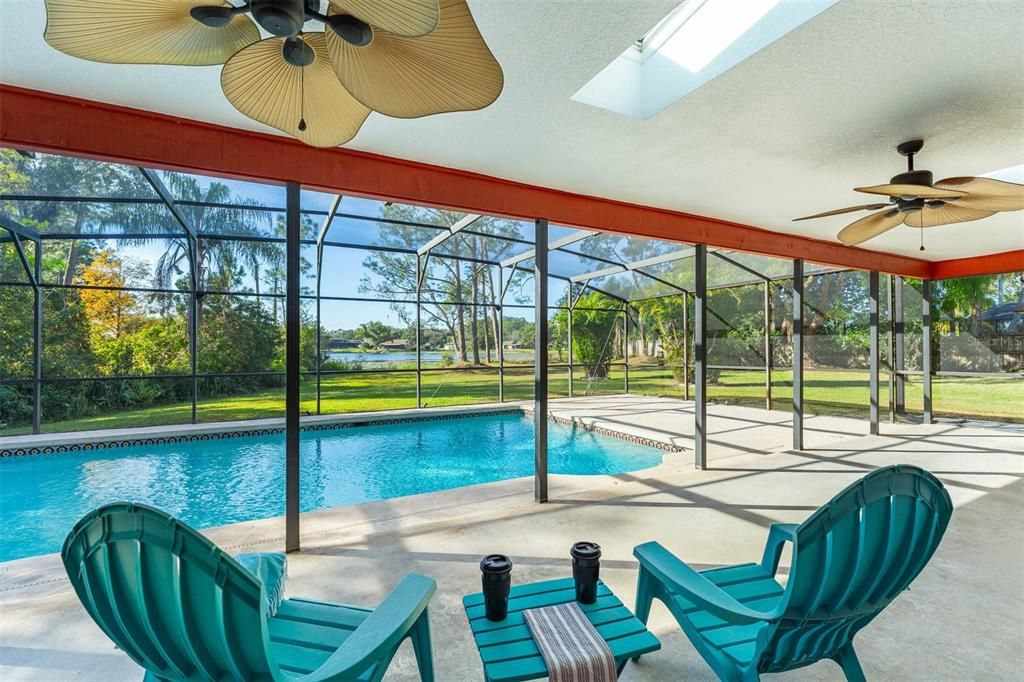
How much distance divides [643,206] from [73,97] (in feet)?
13.7

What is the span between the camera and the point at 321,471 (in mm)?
6625

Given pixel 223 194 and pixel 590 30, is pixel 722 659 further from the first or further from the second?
pixel 223 194

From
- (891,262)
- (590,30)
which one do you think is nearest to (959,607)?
(590,30)

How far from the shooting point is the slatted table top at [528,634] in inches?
52.1

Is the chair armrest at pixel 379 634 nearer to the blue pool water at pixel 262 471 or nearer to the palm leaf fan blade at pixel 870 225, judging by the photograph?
the palm leaf fan blade at pixel 870 225

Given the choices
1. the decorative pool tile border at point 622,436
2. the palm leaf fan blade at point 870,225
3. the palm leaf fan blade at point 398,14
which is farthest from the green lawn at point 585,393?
the palm leaf fan blade at point 398,14

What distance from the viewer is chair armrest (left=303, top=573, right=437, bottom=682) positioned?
118 centimetres

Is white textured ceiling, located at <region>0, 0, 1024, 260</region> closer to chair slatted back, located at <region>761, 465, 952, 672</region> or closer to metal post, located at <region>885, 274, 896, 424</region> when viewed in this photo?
chair slatted back, located at <region>761, 465, 952, 672</region>

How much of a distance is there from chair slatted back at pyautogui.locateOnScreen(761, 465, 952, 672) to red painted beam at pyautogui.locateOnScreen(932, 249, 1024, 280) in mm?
7878

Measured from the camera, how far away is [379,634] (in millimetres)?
1296

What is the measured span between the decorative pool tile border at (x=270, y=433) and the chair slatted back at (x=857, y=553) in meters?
5.10

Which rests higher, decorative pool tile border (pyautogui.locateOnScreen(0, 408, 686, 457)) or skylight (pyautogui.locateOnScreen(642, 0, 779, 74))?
skylight (pyautogui.locateOnScreen(642, 0, 779, 74))

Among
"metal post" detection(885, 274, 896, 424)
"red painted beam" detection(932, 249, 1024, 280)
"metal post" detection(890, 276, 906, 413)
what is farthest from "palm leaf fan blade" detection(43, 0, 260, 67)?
"metal post" detection(890, 276, 906, 413)

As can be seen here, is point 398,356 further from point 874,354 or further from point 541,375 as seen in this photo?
point 874,354
